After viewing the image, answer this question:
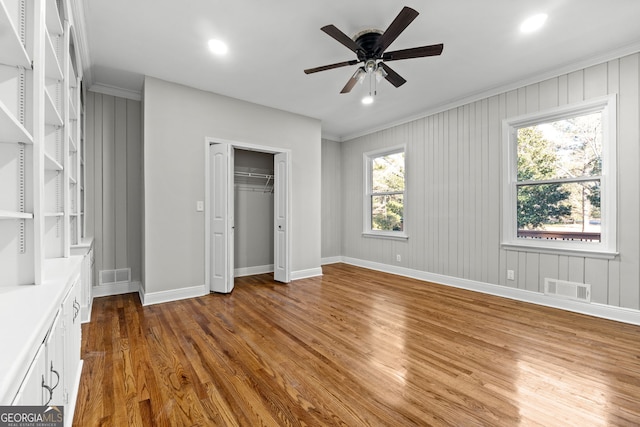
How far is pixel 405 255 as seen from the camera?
529 centimetres

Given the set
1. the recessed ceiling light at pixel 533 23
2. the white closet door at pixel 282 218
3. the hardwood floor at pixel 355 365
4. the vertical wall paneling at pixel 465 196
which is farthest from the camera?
the white closet door at pixel 282 218

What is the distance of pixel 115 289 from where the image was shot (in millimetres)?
4043

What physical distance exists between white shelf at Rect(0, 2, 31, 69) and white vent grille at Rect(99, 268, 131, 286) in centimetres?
339

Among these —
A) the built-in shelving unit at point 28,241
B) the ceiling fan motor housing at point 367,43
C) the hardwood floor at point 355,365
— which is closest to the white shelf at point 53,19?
the built-in shelving unit at point 28,241

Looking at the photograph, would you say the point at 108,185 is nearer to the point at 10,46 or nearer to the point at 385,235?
the point at 10,46

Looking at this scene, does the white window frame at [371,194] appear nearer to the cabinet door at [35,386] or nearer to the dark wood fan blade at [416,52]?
the dark wood fan blade at [416,52]

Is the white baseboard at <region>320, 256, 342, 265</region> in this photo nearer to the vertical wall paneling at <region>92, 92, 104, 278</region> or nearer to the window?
the window

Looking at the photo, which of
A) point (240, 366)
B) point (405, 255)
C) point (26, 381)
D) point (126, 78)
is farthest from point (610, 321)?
point (126, 78)

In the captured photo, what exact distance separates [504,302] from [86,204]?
5561mm

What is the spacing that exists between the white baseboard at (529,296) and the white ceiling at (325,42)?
2.70m

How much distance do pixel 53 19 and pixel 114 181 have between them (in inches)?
98.1

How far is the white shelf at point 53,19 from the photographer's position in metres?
1.87

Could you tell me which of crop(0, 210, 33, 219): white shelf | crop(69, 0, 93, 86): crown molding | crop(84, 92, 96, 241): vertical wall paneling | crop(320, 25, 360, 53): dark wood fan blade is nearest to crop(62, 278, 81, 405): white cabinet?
crop(0, 210, 33, 219): white shelf

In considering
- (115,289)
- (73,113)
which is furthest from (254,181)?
(73,113)
